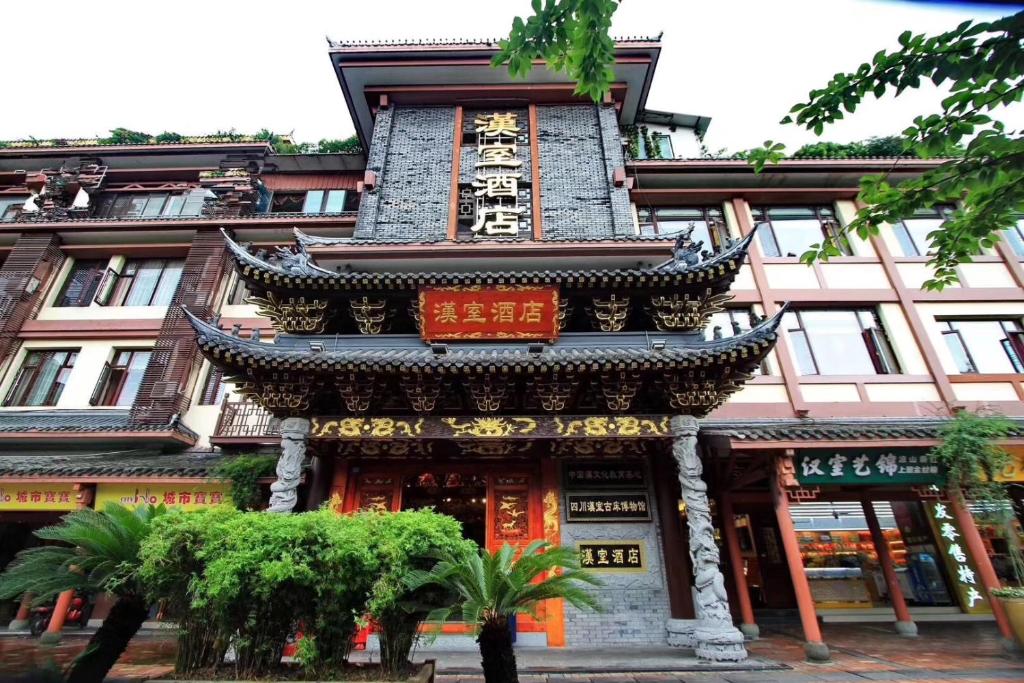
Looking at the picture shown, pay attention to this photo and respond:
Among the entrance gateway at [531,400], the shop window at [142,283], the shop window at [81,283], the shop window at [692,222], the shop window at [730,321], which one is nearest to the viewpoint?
the entrance gateway at [531,400]

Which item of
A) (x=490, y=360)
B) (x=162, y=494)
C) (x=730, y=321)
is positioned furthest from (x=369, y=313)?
(x=730, y=321)

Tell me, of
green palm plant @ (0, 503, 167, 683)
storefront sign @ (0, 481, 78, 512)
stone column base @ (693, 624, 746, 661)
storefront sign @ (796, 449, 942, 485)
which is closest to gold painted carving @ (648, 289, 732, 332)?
storefront sign @ (796, 449, 942, 485)

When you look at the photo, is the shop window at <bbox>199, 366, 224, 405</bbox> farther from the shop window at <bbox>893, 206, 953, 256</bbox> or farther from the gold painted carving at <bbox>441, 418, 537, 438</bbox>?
the shop window at <bbox>893, 206, 953, 256</bbox>

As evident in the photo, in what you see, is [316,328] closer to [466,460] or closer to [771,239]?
[466,460]

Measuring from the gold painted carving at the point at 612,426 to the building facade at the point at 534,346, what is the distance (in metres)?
0.07

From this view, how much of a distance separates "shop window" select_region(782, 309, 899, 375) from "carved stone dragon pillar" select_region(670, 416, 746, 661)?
5655mm

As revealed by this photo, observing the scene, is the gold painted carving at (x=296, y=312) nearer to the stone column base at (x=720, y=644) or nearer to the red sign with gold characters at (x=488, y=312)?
the red sign with gold characters at (x=488, y=312)

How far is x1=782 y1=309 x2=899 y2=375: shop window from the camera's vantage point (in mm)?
12414

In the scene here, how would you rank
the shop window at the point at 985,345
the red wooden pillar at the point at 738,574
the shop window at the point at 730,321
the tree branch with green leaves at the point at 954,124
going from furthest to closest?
the shop window at the point at 730,321
the shop window at the point at 985,345
the red wooden pillar at the point at 738,574
the tree branch with green leaves at the point at 954,124

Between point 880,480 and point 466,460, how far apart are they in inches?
323

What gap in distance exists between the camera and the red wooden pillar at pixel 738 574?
Answer: 32.7 ft

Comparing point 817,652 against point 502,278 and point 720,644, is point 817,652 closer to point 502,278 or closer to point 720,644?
point 720,644

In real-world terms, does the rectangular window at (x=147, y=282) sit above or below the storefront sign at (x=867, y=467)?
above

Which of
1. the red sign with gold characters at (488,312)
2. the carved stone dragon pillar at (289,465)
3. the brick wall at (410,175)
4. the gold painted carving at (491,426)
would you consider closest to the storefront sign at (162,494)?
the carved stone dragon pillar at (289,465)
